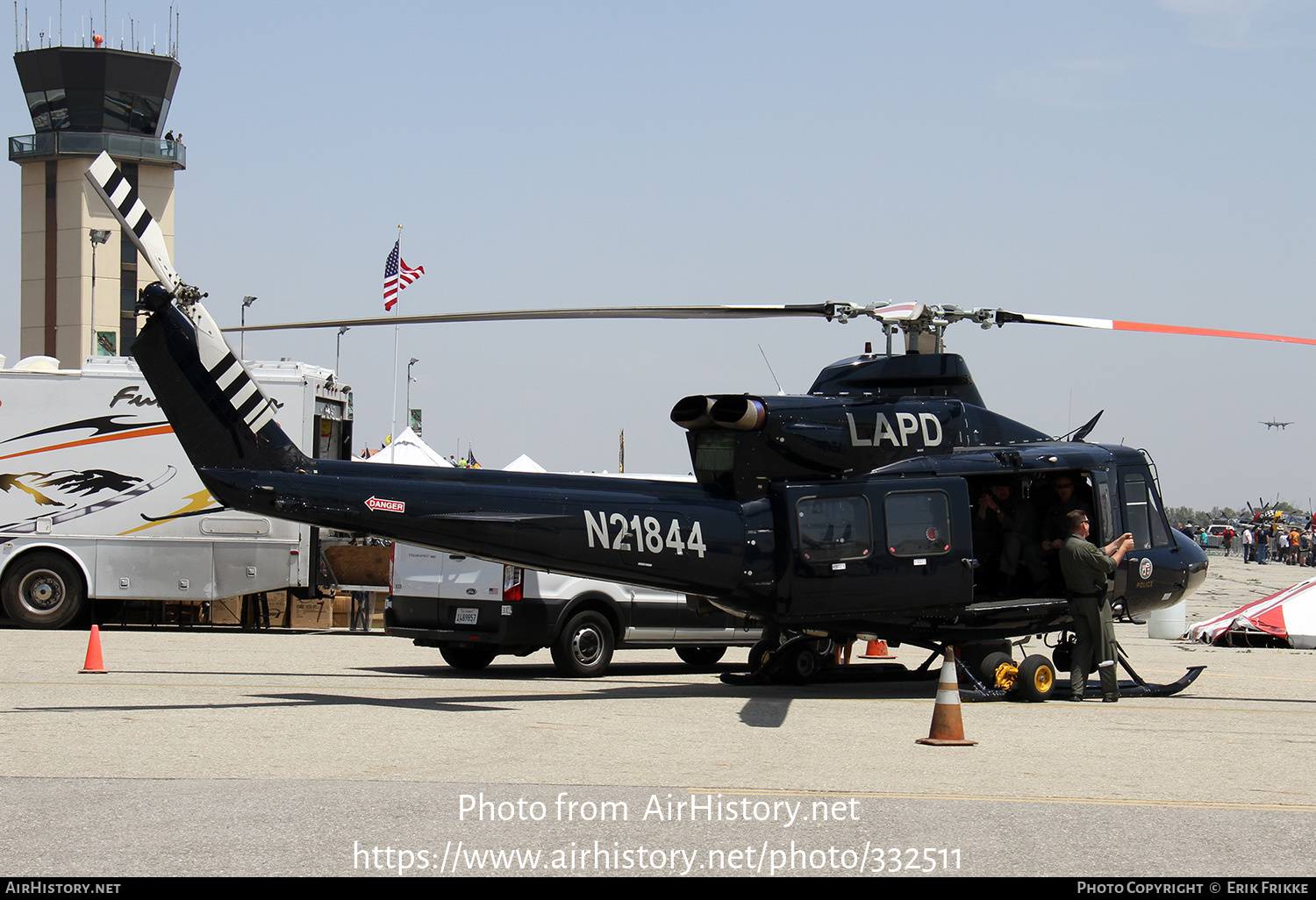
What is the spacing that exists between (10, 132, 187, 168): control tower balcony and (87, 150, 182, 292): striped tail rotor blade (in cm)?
6545

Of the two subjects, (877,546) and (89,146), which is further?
(89,146)

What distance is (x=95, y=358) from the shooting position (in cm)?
2100

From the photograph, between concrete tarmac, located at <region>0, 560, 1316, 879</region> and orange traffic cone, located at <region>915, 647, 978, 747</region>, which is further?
orange traffic cone, located at <region>915, 647, 978, 747</region>

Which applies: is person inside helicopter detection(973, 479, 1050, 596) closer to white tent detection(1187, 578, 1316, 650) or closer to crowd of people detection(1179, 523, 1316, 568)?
white tent detection(1187, 578, 1316, 650)

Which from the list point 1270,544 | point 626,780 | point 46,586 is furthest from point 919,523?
point 1270,544

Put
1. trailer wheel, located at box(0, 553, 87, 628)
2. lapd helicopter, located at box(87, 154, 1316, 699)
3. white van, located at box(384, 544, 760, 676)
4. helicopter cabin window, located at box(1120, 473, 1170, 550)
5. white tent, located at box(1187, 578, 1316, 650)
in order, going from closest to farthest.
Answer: lapd helicopter, located at box(87, 154, 1316, 699)
helicopter cabin window, located at box(1120, 473, 1170, 550)
white van, located at box(384, 544, 760, 676)
white tent, located at box(1187, 578, 1316, 650)
trailer wheel, located at box(0, 553, 87, 628)

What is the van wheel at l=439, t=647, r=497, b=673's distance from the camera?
15250mm

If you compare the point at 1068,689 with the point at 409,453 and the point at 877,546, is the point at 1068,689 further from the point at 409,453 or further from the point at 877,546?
the point at 409,453

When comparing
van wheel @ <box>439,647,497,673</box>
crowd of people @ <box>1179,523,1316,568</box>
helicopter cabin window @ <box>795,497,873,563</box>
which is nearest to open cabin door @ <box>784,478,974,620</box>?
helicopter cabin window @ <box>795,497,873,563</box>

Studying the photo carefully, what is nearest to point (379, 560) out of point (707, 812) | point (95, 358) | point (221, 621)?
point (221, 621)

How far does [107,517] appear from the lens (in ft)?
66.9

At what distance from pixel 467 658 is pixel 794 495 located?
502 centimetres

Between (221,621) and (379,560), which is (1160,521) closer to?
(379,560)
